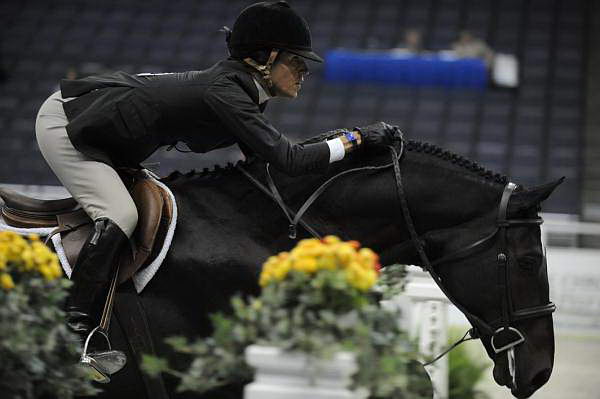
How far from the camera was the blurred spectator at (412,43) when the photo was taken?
1600cm

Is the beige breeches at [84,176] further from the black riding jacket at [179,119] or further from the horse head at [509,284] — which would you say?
the horse head at [509,284]

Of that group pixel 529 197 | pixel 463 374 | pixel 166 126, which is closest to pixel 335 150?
pixel 166 126

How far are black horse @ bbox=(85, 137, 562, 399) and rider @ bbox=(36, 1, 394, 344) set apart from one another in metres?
0.17

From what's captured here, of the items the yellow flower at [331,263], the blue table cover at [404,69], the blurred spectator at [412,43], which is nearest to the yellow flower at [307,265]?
the yellow flower at [331,263]

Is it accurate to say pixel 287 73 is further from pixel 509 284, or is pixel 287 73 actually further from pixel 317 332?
pixel 317 332

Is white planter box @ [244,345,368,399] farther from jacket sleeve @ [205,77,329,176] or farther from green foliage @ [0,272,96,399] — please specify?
jacket sleeve @ [205,77,329,176]

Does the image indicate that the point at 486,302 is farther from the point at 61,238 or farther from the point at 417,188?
the point at 61,238

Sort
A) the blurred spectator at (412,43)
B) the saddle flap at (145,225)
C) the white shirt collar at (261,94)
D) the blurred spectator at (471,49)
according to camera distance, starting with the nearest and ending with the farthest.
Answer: the saddle flap at (145,225), the white shirt collar at (261,94), the blurred spectator at (471,49), the blurred spectator at (412,43)

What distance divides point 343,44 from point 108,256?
13.8 m

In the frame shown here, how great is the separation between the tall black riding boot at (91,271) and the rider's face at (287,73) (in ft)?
2.68

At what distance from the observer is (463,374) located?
591cm

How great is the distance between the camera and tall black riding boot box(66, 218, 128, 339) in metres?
3.65

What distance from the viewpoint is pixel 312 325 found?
8.47 ft

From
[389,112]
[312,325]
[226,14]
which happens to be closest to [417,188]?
[312,325]
